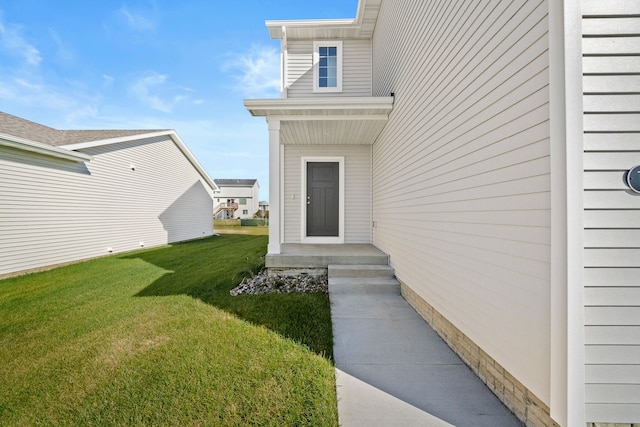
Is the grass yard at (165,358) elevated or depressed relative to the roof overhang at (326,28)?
depressed

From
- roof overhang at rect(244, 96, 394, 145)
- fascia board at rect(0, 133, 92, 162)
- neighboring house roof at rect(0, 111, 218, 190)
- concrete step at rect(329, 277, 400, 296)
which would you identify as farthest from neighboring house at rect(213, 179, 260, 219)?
concrete step at rect(329, 277, 400, 296)

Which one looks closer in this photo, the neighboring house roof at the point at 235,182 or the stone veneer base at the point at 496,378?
the stone veneer base at the point at 496,378

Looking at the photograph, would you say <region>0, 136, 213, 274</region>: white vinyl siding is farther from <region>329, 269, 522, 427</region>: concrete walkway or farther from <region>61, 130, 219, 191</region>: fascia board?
<region>329, 269, 522, 427</region>: concrete walkway

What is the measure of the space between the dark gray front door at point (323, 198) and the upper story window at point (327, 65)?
199 cm

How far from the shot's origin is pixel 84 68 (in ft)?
37.2

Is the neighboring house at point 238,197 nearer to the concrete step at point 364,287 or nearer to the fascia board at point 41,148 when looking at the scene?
the fascia board at point 41,148

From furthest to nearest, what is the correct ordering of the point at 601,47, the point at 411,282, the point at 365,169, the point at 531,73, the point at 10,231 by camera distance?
the point at 365,169
the point at 10,231
the point at 411,282
the point at 531,73
the point at 601,47

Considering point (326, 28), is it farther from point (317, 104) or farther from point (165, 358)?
point (165, 358)

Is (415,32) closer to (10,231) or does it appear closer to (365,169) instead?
(365,169)

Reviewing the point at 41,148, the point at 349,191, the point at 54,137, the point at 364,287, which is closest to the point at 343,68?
the point at 349,191

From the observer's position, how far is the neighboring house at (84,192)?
5.91 metres

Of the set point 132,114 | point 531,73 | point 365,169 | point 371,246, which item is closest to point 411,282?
point 371,246

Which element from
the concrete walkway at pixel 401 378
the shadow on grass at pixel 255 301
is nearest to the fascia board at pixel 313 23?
the shadow on grass at pixel 255 301

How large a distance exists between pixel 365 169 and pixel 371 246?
1854 mm
